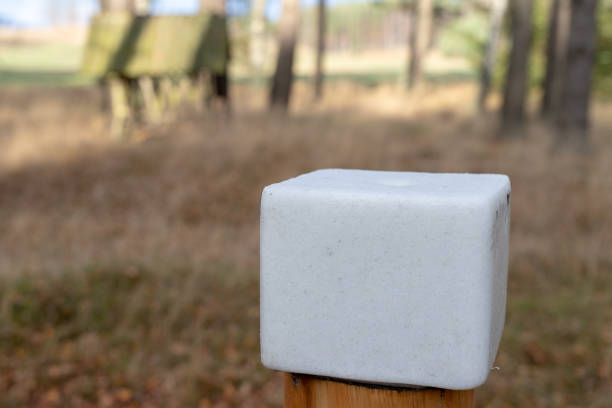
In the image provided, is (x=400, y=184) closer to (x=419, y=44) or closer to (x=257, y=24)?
(x=419, y=44)

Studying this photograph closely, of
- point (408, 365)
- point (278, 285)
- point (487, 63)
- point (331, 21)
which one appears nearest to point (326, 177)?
point (278, 285)

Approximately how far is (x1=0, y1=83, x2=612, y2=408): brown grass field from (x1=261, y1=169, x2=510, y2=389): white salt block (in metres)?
3.23

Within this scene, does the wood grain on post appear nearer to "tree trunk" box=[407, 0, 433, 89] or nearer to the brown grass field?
the brown grass field

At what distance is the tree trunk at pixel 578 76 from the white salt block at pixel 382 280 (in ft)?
29.4

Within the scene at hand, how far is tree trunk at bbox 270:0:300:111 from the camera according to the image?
510 inches

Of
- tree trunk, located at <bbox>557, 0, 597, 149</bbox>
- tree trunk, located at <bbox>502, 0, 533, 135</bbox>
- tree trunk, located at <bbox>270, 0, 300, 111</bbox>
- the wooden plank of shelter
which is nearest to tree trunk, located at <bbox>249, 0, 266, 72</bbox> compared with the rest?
tree trunk, located at <bbox>270, 0, 300, 111</bbox>

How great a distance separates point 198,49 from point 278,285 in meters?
10.7

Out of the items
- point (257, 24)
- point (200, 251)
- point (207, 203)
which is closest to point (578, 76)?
point (207, 203)

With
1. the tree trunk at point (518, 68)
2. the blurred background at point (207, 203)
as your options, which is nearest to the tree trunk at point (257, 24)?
the blurred background at point (207, 203)

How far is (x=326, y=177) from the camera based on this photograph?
1303 millimetres

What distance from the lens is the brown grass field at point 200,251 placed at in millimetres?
4344

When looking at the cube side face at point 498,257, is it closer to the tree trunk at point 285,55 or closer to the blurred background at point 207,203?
the blurred background at point 207,203

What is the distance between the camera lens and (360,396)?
45.6 inches

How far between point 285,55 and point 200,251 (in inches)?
302
